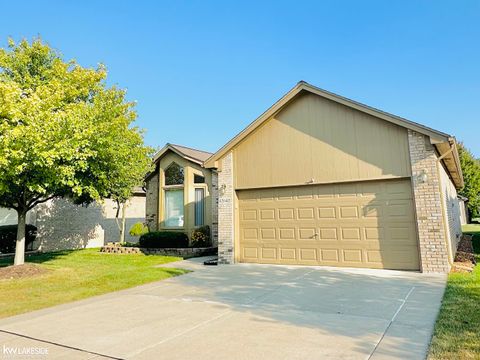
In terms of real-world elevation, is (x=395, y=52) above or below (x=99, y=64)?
above

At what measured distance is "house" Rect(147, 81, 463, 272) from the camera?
28.5 ft

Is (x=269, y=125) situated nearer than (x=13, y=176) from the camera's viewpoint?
No

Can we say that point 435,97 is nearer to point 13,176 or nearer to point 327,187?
point 327,187

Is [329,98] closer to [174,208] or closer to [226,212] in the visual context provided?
[226,212]

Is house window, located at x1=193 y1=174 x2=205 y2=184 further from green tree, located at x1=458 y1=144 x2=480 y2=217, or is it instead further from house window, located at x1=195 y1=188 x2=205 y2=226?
green tree, located at x1=458 y1=144 x2=480 y2=217

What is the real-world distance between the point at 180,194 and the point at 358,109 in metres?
9.20

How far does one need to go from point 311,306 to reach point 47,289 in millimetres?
6503

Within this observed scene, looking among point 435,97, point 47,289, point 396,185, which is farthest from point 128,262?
point 435,97

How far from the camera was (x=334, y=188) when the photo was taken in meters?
9.99

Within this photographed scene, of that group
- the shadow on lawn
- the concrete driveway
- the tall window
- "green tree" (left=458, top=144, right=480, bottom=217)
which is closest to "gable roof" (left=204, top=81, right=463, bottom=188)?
the concrete driveway

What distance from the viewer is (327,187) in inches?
397

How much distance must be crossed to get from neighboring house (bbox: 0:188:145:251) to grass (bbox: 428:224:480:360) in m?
15.5

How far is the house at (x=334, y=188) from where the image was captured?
8.68 meters

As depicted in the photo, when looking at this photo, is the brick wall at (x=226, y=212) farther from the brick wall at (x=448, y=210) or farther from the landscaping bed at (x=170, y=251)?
the brick wall at (x=448, y=210)
